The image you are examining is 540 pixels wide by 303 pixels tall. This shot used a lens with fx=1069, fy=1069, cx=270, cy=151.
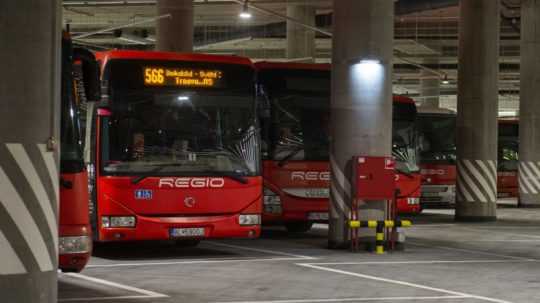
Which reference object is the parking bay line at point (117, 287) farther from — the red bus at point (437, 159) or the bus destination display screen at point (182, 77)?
the red bus at point (437, 159)

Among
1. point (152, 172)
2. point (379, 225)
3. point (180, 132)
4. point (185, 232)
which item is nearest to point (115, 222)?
point (152, 172)

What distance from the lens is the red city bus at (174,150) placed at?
1526 centimetres

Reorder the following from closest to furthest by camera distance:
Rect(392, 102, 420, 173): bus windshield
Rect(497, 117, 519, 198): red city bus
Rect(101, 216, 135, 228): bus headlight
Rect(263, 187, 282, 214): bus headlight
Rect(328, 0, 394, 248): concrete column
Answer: Rect(101, 216, 135, 228): bus headlight → Rect(328, 0, 394, 248): concrete column → Rect(263, 187, 282, 214): bus headlight → Rect(392, 102, 420, 173): bus windshield → Rect(497, 117, 519, 198): red city bus

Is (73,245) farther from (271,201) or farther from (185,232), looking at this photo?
(271,201)

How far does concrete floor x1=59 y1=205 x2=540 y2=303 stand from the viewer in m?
12.1

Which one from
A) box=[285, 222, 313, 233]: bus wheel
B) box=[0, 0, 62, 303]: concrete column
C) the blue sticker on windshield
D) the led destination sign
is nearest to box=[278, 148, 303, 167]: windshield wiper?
box=[285, 222, 313, 233]: bus wheel

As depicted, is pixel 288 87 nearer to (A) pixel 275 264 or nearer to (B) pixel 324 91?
(B) pixel 324 91

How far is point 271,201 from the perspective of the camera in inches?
766

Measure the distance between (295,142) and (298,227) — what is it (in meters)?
2.53

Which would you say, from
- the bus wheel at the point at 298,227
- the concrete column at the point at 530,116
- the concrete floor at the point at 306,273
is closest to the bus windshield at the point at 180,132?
the concrete floor at the point at 306,273

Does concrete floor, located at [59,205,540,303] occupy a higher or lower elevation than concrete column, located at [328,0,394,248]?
lower

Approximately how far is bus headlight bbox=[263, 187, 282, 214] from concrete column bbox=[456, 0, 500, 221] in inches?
340

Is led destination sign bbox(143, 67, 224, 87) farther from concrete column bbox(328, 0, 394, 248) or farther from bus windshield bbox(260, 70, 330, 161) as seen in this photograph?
bus windshield bbox(260, 70, 330, 161)

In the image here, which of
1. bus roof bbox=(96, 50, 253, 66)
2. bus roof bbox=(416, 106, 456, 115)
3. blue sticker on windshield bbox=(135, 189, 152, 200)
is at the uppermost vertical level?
bus roof bbox=(96, 50, 253, 66)
